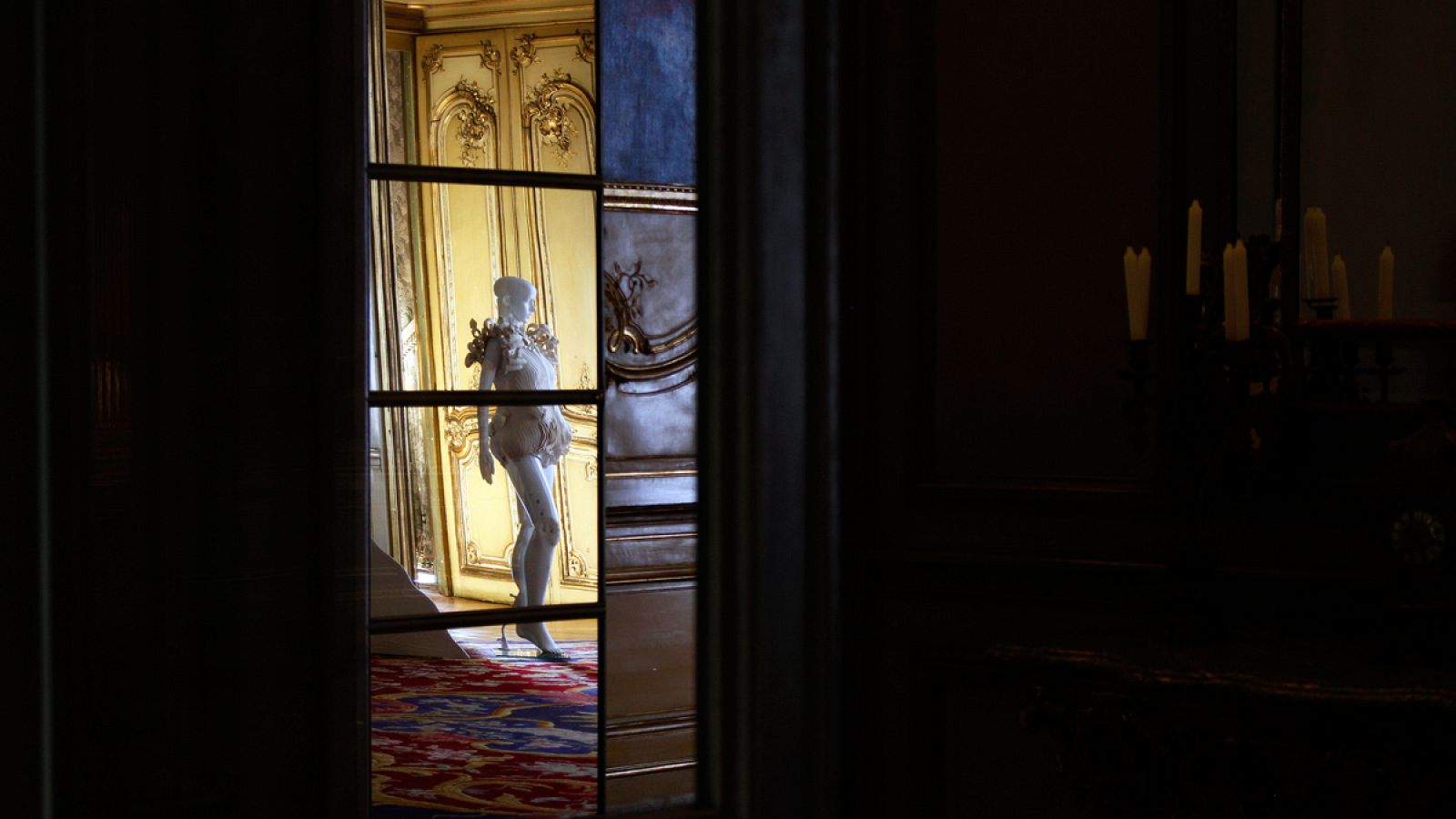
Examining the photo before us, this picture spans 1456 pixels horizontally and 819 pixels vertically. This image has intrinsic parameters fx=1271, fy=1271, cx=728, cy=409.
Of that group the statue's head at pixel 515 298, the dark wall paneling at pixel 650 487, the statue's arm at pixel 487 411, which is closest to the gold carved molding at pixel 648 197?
the dark wall paneling at pixel 650 487

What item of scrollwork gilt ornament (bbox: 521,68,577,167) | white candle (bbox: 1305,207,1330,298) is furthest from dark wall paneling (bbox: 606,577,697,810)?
white candle (bbox: 1305,207,1330,298)

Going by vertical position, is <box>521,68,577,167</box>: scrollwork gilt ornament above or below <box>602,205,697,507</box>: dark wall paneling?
above

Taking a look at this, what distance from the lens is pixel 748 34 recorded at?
2.37m

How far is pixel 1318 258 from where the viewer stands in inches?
76.4

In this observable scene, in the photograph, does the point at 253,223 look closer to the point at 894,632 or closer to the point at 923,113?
the point at 923,113

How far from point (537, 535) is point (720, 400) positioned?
1.38 feet

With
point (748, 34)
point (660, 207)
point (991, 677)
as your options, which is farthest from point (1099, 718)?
point (748, 34)

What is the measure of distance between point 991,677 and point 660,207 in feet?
3.44

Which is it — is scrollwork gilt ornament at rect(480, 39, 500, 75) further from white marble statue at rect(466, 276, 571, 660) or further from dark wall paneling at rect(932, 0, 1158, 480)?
dark wall paneling at rect(932, 0, 1158, 480)

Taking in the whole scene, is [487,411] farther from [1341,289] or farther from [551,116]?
[1341,289]

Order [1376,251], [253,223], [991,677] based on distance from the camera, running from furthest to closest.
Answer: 1. [991,677]
2. [253,223]
3. [1376,251]

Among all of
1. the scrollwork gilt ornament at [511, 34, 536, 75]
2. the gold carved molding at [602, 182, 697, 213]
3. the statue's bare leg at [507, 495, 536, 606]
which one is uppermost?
the scrollwork gilt ornament at [511, 34, 536, 75]

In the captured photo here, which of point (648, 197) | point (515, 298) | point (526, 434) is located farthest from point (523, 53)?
point (526, 434)

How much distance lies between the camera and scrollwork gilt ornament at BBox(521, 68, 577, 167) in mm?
2334
